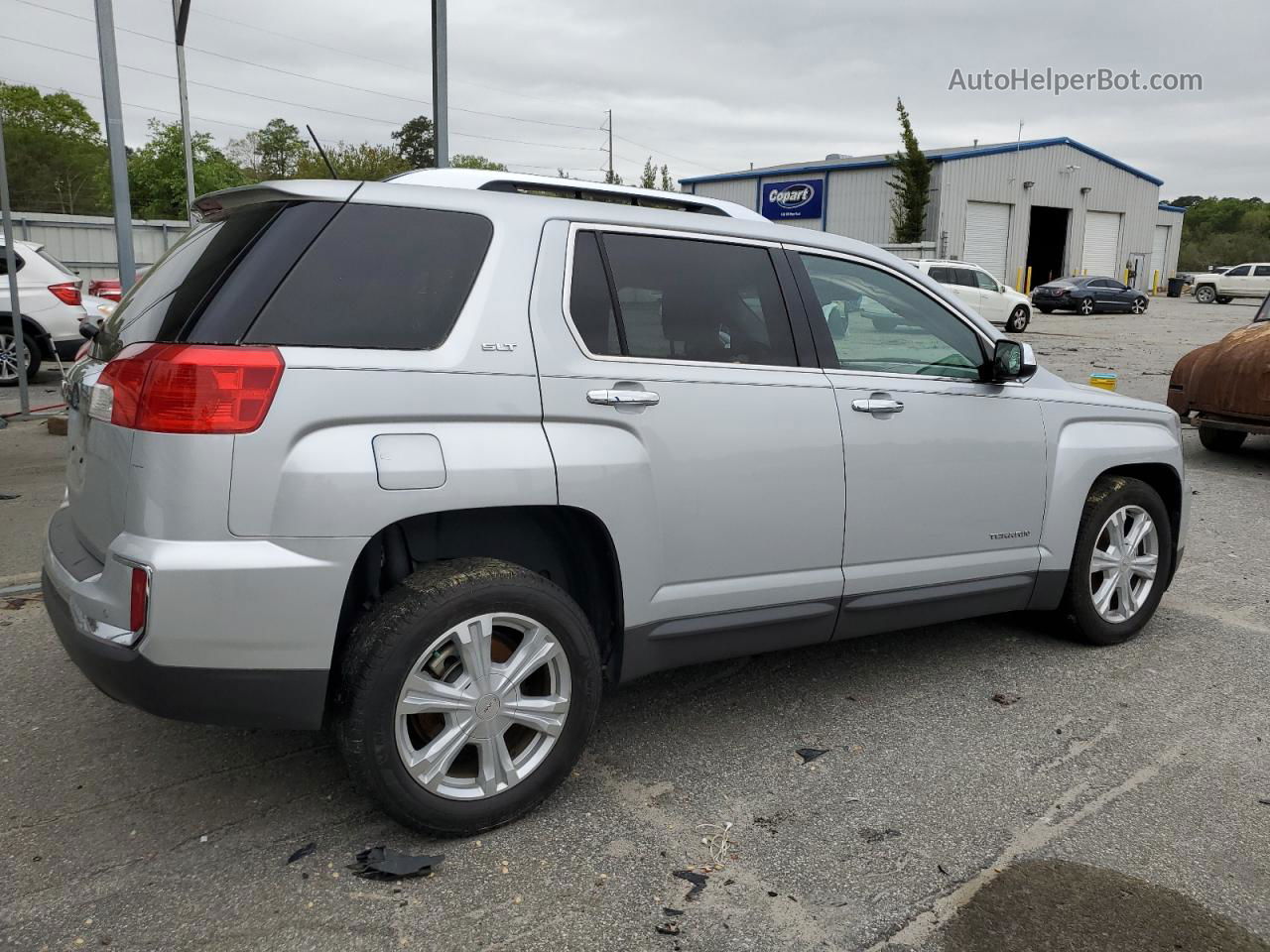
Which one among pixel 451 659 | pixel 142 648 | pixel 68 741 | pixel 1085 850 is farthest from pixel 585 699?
pixel 68 741

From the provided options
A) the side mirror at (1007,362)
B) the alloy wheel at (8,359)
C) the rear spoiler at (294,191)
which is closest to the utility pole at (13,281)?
the alloy wheel at (8,359)

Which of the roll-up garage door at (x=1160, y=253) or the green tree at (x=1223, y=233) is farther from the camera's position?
the green tree at (x=1223, y=233)

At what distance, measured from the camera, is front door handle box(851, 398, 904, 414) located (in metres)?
3.75

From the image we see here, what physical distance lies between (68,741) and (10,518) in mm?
3581

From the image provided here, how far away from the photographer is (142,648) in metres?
2.64

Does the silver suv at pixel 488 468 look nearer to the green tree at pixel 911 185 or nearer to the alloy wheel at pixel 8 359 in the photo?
the alloy wheel at pixel 8 359

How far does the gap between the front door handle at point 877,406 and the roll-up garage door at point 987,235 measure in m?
43.0

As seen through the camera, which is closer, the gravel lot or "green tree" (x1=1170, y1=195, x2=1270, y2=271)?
the gravel lot

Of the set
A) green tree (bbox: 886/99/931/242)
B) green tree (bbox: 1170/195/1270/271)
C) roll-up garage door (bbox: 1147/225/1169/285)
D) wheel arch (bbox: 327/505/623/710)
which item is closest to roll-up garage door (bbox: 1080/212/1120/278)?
roll-up garage door (bbox: 1147/225/1169/285)

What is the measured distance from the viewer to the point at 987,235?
45.2 m

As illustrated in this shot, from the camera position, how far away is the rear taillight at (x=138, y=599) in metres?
2.62

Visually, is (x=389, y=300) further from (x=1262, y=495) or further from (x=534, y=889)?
(x=1262, y=495)

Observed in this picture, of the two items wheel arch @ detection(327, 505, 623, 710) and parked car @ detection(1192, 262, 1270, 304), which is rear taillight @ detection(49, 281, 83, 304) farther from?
parked car @ detection(1192, 262, 1270, 304)

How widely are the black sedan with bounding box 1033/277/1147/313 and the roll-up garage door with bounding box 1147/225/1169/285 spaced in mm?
19333
